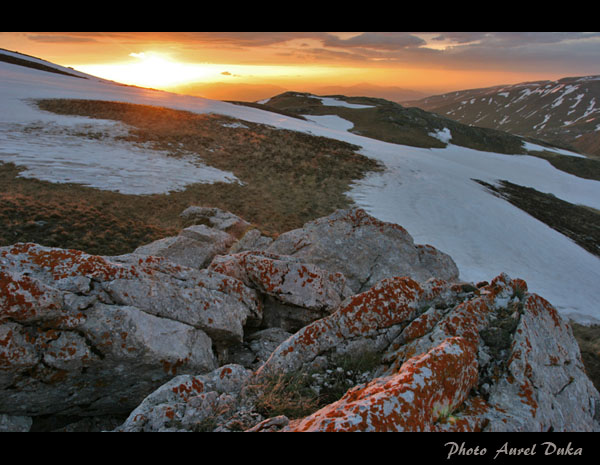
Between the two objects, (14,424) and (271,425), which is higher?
(271,425)

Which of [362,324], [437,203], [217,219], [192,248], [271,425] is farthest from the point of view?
[437,203]

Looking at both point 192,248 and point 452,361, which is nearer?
point 452,361

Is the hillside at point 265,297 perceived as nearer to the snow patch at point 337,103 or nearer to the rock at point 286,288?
the rock at point 286,288

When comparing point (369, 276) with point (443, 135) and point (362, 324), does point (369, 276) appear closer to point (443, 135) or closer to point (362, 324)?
point (362, 324)

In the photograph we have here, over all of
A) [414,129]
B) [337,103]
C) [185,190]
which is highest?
[337,103]

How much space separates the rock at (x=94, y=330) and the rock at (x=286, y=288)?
143 cm

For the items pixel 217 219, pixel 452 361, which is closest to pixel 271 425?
pixel 452 361

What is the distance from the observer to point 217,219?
18.0 m

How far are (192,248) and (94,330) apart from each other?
714 cm

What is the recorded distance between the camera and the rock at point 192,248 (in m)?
12.0

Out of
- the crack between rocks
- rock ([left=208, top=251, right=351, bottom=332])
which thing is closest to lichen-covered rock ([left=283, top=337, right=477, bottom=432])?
rock ([left=208, top=251, right=351, bottom=332])

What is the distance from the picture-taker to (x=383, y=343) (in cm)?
626

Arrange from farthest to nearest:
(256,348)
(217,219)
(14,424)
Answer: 1. (217,219)
2. (256,348)
3. (14,424)

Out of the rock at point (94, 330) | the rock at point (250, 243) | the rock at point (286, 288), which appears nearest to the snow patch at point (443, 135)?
the rock at point (250, 243)
